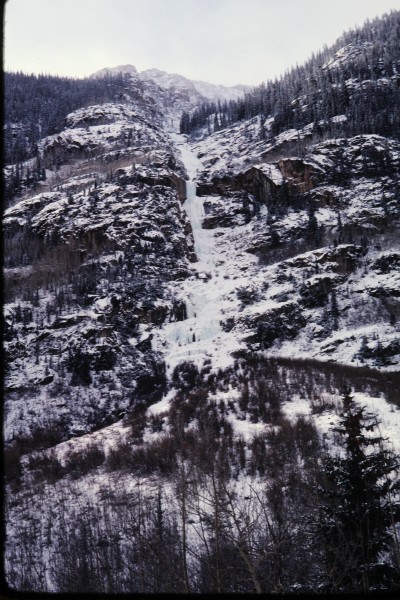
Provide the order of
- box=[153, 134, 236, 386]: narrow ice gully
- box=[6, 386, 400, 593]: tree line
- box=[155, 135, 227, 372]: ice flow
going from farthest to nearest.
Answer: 1. box=[155, 135, 227, 372]: ice flow
2. box=[153, 134, 236, 386]: narrow ice gully
3. box=[6, 386, 400, 593]: tree line

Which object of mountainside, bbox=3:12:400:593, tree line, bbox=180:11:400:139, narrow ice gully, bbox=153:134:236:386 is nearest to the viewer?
mountainside, bbox=3:12:400:593

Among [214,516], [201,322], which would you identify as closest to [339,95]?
[201,322]

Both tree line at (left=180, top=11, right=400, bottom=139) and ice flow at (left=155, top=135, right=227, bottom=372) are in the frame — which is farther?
tree line at (left=180, top=11, right=400, bottom=139)

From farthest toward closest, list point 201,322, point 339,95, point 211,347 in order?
point 339,95 → point 201,322 → point 211,347

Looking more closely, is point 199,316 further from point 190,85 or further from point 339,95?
point 190,85

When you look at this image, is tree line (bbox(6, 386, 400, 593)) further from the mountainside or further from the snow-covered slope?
the snow-covered slope

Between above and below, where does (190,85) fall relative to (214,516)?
above

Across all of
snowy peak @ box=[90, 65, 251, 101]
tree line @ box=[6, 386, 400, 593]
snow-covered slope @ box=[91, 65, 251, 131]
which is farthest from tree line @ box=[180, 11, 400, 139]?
tree line @ box=[6, 386, 400, 593]
